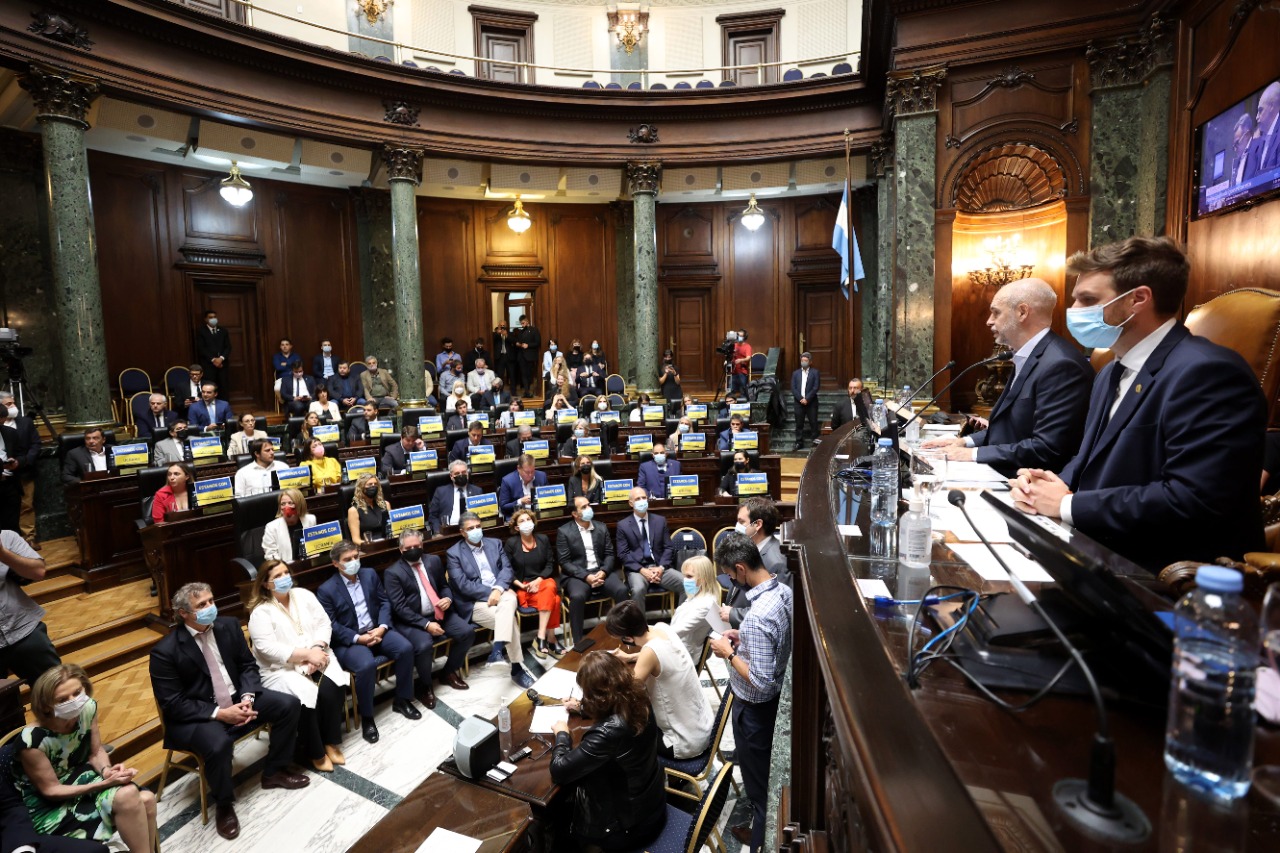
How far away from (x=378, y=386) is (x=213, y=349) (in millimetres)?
2870

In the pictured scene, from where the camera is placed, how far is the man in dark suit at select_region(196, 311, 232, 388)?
11.1 metres

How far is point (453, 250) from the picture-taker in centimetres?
1393

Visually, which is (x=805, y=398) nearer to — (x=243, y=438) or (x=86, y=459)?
(x=243, y=438)

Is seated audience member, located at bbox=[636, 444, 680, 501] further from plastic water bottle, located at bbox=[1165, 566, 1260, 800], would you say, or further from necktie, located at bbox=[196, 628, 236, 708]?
plastic water bottle, located at bbox=[1165, 566, 1260, 800]

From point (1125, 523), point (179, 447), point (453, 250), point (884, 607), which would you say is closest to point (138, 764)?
point (179, 447)

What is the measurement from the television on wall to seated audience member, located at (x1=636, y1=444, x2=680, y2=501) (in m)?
5.25

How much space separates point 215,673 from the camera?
403 centimetres

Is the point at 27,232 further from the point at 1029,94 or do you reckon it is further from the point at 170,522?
the point at 1029,94

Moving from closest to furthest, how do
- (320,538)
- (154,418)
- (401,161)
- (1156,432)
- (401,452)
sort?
(1156,432)
(320,538)
(401,452)
(154,418)
(401,161)

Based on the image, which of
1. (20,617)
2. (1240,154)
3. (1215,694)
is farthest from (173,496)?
(1240,154)

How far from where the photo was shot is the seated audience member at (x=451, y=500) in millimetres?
6719

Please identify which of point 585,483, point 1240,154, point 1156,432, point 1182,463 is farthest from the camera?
point 585,483

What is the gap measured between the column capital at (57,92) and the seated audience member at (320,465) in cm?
477

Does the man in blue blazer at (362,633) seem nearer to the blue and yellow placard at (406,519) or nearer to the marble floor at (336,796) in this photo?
the marble floor at (336,796)
